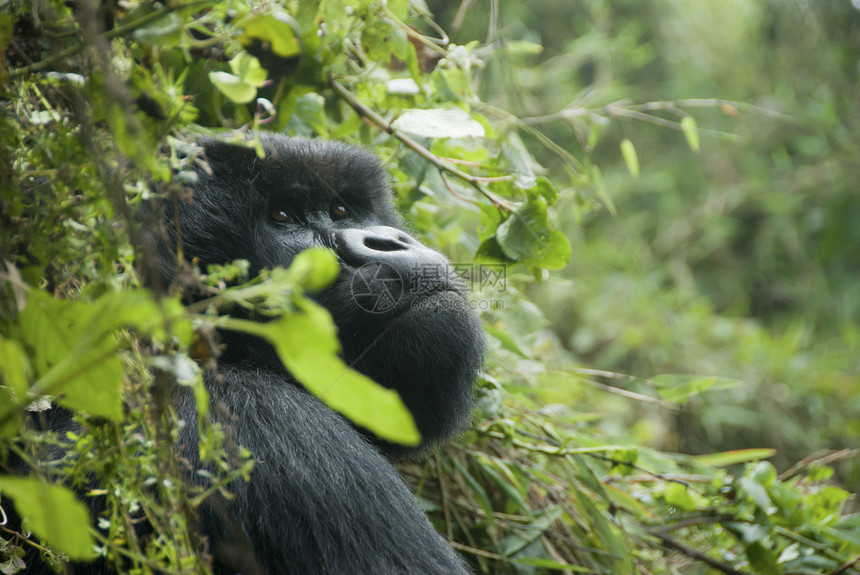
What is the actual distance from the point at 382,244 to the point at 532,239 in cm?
36

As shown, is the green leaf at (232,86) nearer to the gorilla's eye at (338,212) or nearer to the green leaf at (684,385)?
the gorilla's eye at (338,212)

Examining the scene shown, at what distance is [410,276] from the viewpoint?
144 cm

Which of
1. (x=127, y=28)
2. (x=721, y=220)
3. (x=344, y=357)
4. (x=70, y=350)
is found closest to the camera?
(x=70, y=350)

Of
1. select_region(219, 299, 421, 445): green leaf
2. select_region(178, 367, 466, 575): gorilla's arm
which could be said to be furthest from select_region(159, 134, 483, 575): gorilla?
select_region(219, 299, 421, 445): green leaf

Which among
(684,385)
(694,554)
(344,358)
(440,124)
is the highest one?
(440,124)

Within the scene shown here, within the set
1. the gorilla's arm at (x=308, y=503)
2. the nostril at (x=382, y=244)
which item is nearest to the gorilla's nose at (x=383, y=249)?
the nostril at (x=382, y=244)

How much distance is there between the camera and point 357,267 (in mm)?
1486

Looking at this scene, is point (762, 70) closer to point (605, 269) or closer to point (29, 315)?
point (605, 269)

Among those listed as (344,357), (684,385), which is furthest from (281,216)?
(684,385)

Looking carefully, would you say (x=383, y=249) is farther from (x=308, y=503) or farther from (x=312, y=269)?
(x=312, y=269)

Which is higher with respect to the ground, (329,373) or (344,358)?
(329,373)

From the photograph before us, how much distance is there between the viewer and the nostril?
1.51 metres

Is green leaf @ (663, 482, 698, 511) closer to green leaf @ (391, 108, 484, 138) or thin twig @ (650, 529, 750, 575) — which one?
thin twig @ (650, 529, 750, 575)

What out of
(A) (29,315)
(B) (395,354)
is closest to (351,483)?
(B) (395,354)
